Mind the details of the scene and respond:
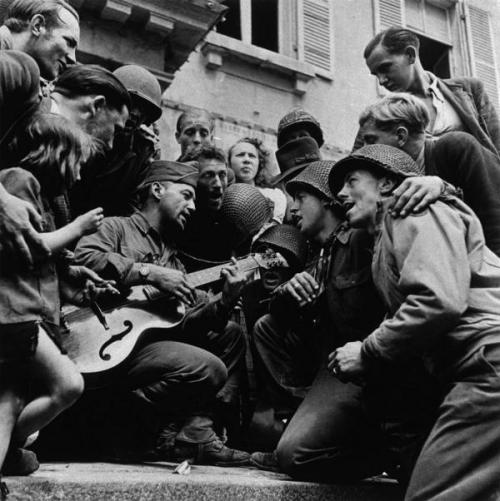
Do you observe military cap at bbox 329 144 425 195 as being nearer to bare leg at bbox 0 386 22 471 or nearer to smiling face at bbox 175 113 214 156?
bare leg at bbox 0 386 22 471

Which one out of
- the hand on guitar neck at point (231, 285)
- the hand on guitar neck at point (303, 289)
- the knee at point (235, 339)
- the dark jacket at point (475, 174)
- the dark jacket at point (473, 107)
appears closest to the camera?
the dark jacket at point (475, 174)

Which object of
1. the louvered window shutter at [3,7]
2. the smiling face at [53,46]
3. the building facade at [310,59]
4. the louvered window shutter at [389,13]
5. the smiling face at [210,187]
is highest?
the louvered window shutter at [389,13]

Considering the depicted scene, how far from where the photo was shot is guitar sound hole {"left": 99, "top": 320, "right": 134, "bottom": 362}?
395 centimetres

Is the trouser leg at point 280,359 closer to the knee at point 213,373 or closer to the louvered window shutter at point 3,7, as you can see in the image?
the knee at point 213,373

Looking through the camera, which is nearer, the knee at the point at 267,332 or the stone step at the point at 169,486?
the stone step at the point at 169,486

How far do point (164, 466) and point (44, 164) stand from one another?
5.43 ft

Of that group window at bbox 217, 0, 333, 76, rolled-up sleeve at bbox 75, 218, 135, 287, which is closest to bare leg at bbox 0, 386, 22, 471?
rolled-up sleeve at bbox 75, 218, 135, 287

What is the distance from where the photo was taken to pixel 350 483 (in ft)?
13.2

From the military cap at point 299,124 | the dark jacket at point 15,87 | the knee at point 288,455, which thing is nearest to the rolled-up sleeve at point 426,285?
the knee at point 288,455

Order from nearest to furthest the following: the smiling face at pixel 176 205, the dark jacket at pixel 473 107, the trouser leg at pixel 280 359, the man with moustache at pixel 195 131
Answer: the trouser leg at pixel 280 359 < the smiling face at pixel 176 205 < the dark jacket at pixel 473 107 < the man with moustache at pixel 195 131

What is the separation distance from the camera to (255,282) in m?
5.10

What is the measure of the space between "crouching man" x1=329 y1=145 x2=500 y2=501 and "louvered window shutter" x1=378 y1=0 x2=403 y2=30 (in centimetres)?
987

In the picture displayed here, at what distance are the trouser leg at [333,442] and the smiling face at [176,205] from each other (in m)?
1.42

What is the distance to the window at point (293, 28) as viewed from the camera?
11.7m
